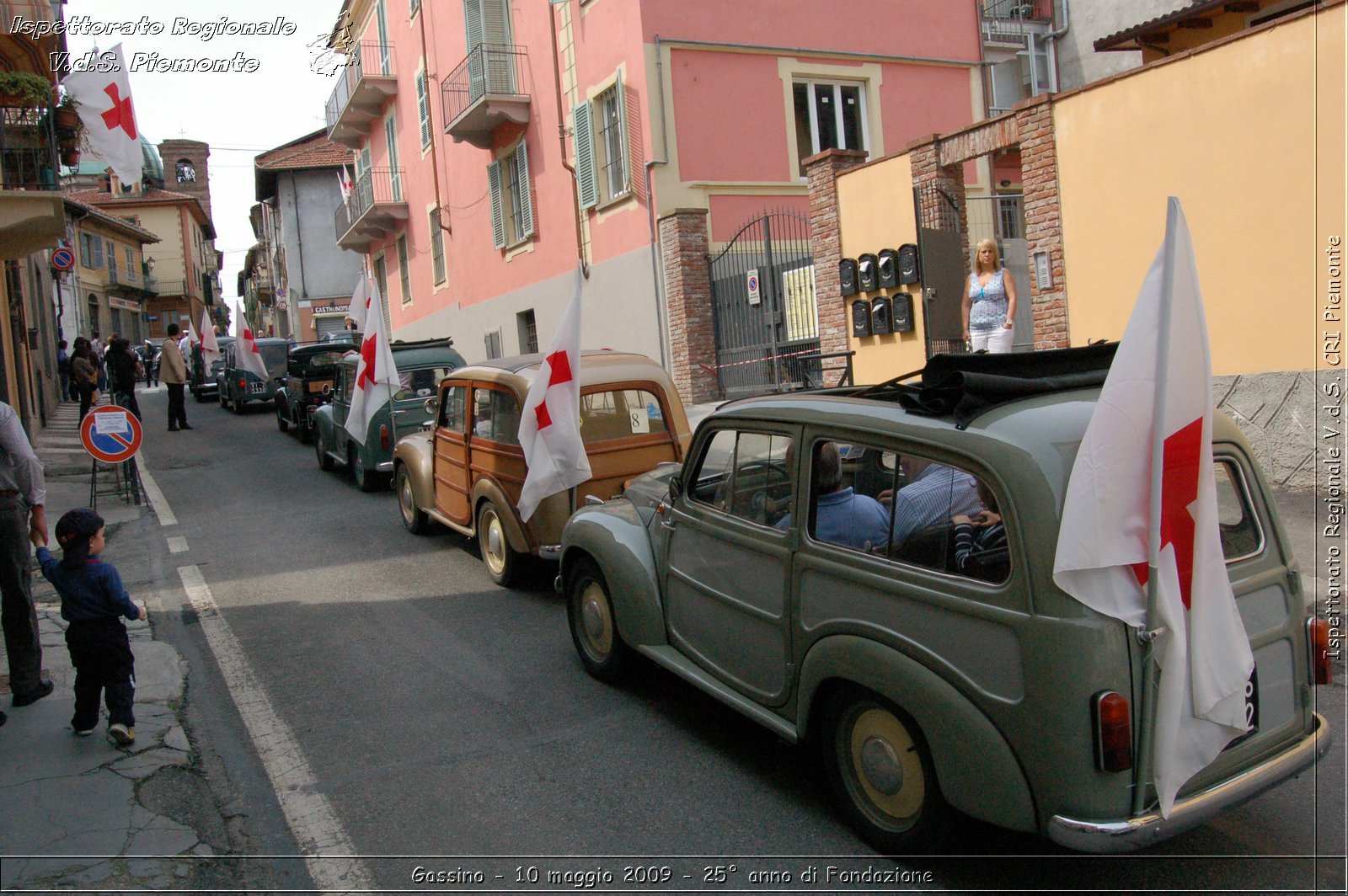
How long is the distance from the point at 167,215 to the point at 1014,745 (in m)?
69.9

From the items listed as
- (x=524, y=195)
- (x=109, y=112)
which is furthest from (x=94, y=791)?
(x=524, y=195)

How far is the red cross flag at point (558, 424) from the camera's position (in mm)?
6848

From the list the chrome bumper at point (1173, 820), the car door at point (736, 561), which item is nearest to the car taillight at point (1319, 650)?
the chrome bumper at point (1173, 820)

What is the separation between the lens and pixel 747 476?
14.6 feet

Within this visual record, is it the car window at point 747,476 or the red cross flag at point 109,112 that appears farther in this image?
the red cross flag at point 109,112

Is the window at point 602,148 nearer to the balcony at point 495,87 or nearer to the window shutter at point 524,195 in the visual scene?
the balcony at point 495,87

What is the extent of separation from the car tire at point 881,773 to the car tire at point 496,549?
3980mm

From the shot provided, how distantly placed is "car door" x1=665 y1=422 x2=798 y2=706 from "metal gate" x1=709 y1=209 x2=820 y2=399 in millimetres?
9216

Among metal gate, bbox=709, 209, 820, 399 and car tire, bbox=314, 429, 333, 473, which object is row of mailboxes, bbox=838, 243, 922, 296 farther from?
car tire, bbox=314, 429, 333, 473

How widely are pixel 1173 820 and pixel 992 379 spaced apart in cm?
145

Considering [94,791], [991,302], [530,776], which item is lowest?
[530,776]

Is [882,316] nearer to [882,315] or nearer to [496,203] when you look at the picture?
[882,315]

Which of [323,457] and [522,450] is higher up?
[522,450]

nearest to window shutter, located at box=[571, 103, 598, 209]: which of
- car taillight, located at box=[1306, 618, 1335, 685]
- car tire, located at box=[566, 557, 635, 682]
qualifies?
car tire, located at box=[566, 557, 635, 682]
